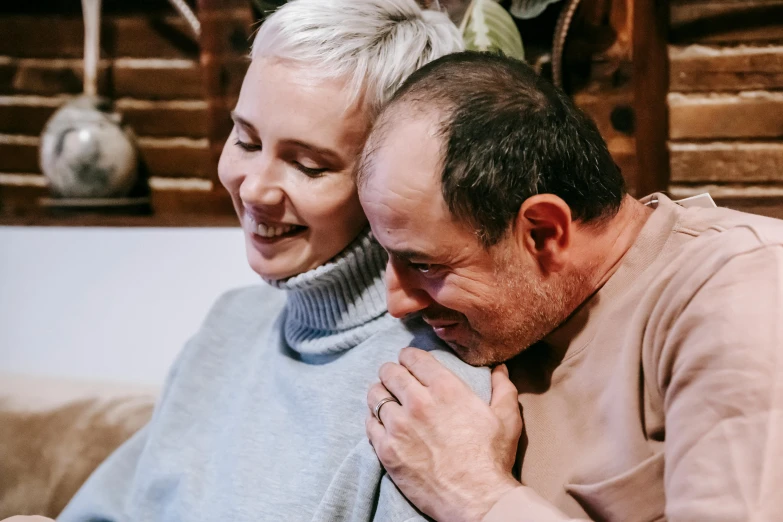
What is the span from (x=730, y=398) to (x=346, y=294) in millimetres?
625

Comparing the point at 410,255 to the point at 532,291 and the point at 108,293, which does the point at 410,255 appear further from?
the point at 108,293

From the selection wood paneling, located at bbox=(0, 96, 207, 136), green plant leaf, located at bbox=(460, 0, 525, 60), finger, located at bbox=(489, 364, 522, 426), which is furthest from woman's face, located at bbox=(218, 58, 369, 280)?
wood paneling, located at bbox=(0, 96, 207, 136)

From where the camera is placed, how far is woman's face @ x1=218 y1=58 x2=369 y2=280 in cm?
110

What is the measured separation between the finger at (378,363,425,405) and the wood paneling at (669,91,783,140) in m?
0.99

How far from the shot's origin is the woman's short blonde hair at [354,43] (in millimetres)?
1106

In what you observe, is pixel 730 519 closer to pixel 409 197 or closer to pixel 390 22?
pixel 409 197

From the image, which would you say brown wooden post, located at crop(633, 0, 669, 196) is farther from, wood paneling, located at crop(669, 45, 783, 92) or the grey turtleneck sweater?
the grey turtleneck sweater

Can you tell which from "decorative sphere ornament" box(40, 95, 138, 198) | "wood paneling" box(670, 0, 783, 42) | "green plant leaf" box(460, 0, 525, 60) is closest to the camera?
"green plant leaf" box(460, 0, 525, 60)

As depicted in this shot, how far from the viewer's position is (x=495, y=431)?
967mm

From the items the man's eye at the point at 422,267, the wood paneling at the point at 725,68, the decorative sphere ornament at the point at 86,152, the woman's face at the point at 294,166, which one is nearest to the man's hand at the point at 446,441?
the man's eye at the point at 422,267

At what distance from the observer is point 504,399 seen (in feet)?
3.33

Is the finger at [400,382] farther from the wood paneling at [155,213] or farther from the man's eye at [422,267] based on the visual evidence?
the wood paneling at [155,213]

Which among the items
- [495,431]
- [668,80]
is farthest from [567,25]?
[495,431]

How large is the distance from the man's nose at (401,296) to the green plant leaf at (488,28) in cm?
67
